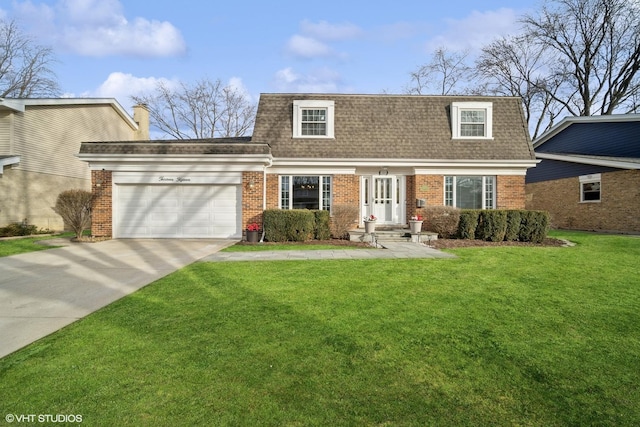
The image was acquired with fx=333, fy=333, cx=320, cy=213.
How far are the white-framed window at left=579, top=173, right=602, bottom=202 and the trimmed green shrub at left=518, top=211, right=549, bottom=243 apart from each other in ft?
24.5

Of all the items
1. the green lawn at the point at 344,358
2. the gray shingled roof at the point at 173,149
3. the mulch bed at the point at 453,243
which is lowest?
the green lawn at the point at 344,358

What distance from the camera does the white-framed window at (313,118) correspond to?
14.9 m

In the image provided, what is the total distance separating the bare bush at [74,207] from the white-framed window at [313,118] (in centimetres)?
853

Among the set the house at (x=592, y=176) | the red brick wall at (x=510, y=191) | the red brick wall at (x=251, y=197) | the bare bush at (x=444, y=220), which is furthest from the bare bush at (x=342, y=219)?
the house at (x=592, y=176)

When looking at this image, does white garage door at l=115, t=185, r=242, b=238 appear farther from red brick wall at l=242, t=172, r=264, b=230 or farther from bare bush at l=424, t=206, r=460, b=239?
bare bush at l=424, t=206, r=460, b=239

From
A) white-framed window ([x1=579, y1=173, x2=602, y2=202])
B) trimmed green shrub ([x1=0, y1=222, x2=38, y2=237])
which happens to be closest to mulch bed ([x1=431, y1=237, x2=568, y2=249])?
white-framed window ([x1=579, y1=173, x2=602, y2=202])

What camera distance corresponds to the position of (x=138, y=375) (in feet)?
9.52

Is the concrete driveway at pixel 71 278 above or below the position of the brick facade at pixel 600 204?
below

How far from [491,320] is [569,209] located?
18312 mm

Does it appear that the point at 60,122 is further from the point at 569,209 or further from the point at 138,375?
the point at 569,209

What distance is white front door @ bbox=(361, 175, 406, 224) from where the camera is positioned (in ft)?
47.9

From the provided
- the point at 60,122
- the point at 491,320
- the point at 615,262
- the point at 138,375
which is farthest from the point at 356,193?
the point at 60,122

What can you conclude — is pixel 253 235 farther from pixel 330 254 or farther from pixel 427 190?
pixel 427 190

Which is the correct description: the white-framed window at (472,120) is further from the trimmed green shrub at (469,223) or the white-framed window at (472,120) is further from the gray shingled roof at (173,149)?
the gray shingled roof at (173,149)
